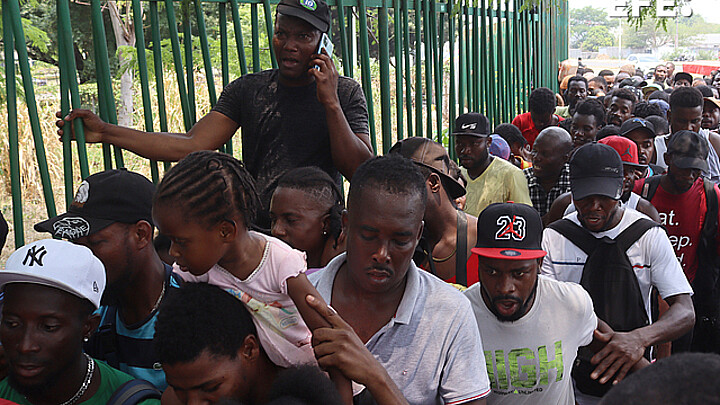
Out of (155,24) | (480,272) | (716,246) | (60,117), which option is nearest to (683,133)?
(716,246)

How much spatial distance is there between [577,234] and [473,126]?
1911 mm

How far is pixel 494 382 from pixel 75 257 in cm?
157

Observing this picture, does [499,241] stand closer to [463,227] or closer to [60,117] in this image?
[463,227]

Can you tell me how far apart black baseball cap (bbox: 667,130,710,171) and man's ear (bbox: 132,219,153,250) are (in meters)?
3.41

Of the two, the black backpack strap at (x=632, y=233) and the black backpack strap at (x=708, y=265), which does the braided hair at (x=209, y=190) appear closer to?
the black backpack strap at (x=632, y=233)

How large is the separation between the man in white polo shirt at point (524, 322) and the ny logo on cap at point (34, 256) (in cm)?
158

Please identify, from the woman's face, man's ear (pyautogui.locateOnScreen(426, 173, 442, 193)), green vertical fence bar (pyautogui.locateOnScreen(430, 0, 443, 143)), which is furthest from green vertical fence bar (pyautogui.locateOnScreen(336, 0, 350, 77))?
the woman's face

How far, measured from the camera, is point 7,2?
3145 mm

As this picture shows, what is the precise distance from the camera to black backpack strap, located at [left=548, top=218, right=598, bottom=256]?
350 centimetres

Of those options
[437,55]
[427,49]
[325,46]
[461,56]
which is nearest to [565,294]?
[325,46]

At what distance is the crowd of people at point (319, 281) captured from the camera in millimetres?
2131

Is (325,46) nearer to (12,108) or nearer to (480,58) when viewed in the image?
(12,108)

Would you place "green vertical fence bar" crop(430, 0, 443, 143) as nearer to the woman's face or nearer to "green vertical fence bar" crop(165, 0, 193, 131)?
"green vertical fence bar" crop(165, 0, 193, 131)

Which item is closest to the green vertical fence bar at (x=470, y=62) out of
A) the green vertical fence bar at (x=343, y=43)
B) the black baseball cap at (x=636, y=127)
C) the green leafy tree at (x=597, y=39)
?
the black baseball cap at (x=636, y=127)
